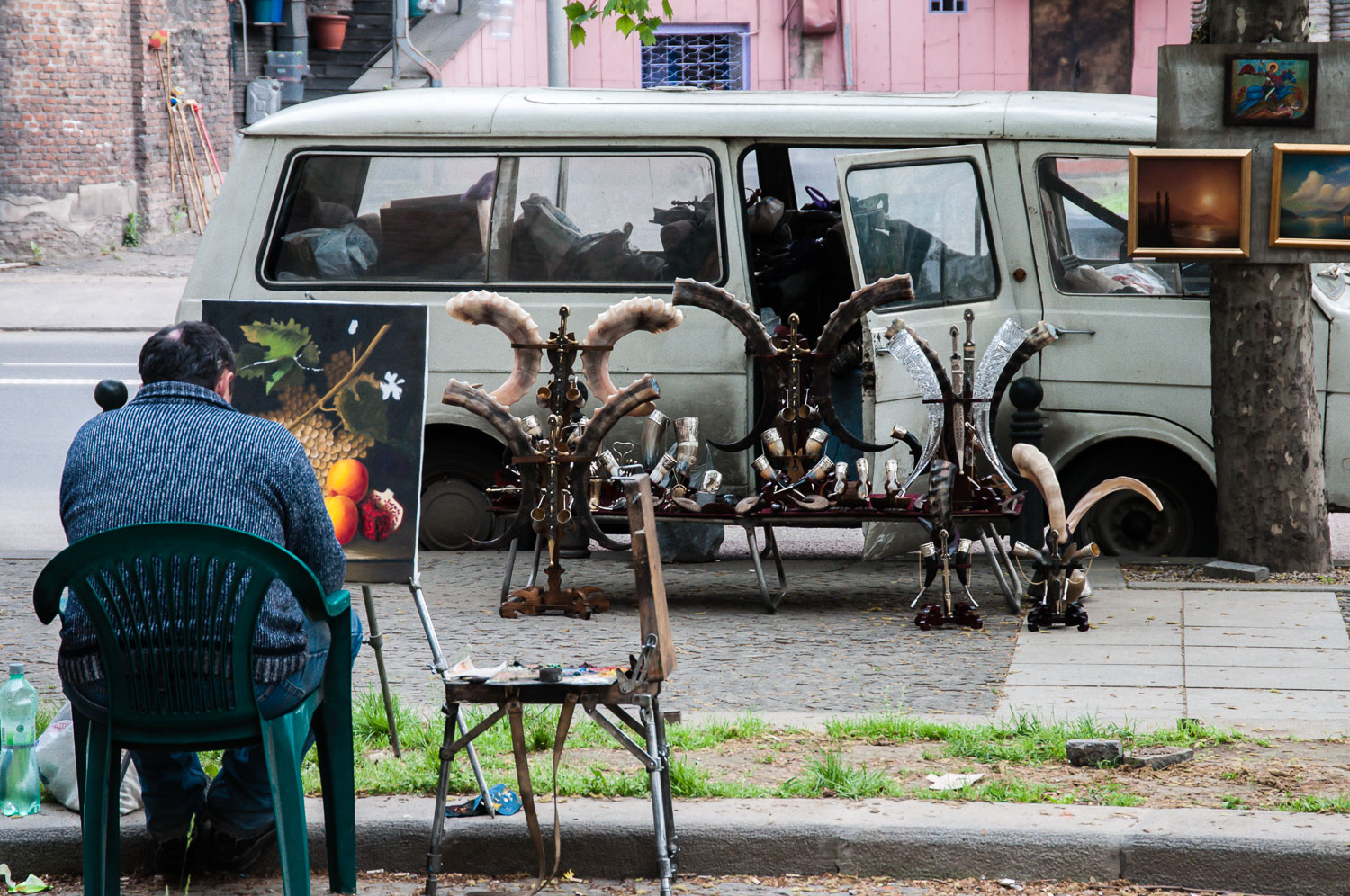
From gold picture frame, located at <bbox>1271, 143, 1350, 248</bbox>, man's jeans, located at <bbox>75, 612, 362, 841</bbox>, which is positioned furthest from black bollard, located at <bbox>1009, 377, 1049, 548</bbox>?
man's jeans, located at <bbox>75, 612, 362, 841</bbox>

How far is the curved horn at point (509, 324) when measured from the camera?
7.22m

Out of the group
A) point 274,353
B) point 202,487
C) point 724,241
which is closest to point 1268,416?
point 724,241

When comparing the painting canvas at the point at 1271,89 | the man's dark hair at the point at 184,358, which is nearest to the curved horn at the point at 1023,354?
the painting canvas at the point at 1271,89

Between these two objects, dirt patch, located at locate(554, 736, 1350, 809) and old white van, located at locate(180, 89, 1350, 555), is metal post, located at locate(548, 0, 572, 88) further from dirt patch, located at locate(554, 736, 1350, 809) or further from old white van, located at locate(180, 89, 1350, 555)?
dirt patch, located at locate(554, 736, 1350, 809)

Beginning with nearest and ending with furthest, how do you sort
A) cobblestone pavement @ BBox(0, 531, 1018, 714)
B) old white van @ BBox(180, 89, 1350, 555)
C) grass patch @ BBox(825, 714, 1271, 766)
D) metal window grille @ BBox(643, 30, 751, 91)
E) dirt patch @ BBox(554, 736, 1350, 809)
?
dirt patch @ BBox(554, 736, 1350, 809) < grass patch @ BBox(825, 714, 1271, 766) < cobblestone pavement @ BBox(0, 531, 1018, 714) < old white van @ BBox(180, 89, 1350, 555) < metal window grille @ BBox(643, 30, 751, 91)

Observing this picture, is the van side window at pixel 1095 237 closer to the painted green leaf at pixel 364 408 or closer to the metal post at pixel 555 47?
the painted green leaf at pixel 364 408

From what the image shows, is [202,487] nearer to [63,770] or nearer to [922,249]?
[63,770]

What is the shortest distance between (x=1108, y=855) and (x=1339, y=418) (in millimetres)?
4344

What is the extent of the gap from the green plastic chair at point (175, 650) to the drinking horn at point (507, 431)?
3.30m

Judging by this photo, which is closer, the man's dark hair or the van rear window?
the man's dark hair

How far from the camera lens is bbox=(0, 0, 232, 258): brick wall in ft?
64.1

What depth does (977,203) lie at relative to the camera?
7.91 meters

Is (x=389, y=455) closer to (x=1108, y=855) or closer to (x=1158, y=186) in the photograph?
(x=1108, y=855)

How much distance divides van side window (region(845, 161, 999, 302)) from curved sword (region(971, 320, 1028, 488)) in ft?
1.66
